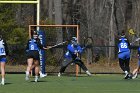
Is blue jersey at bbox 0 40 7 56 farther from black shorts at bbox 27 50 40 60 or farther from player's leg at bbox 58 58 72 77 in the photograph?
player's leg at bbox 58 58 72 77

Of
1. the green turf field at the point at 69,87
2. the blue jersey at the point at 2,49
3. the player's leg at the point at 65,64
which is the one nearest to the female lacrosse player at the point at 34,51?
the green turf field at the point at 69,87

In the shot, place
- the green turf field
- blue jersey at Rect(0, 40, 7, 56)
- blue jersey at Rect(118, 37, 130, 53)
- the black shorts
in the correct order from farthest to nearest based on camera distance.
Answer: blue jersey at Rect(118, 37, 130, 53) → the black shorts → blue jersey at Rect(0, 40, 7, 56) → the green turf field

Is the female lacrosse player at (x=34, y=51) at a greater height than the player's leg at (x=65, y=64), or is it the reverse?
the female lacrosse player at (x=34, y=51)

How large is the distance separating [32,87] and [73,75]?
7.84m

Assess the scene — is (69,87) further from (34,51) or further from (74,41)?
(74,41)

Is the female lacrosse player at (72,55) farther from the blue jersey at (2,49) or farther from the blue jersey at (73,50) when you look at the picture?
the blue jersey at (2,49)

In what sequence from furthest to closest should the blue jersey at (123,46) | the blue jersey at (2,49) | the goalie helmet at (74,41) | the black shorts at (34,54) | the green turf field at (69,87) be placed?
the goalie helmet at (74,41) < the blue jersey at (123,46) < the black shorts at (34,54) < the blue jersey at (2,49) < the green turf field at (69,87)

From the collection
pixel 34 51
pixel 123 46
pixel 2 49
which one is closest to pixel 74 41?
pixel 123 46

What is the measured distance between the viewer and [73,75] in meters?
28.1

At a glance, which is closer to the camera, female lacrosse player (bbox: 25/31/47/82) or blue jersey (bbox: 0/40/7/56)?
blue jersey (bbox: 0/40/7/56)

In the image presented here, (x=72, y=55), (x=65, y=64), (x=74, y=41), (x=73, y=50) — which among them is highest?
(x=74, y=41)

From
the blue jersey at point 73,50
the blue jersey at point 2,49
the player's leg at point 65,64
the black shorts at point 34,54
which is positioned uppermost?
the blue jersey at point 2,49

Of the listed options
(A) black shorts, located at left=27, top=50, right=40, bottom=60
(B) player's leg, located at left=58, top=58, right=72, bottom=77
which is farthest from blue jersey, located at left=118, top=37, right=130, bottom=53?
(A) black shorts, located at left=27, top=50, right=40, bottom=60

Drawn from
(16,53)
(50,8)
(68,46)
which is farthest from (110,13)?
(68,46)
